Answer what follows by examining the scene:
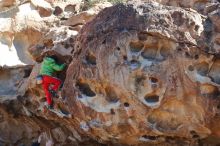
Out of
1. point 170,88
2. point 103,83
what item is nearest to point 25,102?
point 103,83

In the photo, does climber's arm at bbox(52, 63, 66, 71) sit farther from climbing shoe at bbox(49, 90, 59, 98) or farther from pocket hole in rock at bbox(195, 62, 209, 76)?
pocket hole in rock at bbox(195, 62, 209, 76)

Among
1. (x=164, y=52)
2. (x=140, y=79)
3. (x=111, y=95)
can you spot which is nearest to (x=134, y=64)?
(x=140, y=79)

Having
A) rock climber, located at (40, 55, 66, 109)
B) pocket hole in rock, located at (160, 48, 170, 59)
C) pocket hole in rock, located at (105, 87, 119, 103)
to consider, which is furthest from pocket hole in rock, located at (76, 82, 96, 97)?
pocket hole in rock, located at (160, 48, 170, 59)

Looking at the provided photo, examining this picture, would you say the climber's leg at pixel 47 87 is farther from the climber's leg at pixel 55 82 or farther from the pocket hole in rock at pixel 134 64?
the pocket hole in rock at pixel 134 64

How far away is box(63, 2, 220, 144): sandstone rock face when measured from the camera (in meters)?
8.38

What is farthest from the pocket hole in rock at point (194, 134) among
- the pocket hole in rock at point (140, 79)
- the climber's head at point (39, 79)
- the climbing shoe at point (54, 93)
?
the climber's head at point (39, 79)

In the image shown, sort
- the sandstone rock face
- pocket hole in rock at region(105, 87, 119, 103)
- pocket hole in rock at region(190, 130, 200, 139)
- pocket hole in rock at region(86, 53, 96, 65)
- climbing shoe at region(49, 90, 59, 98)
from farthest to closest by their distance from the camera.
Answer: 1. climbing shoe at region(49, 90, 59, 98)
2. pocket hole in rock at region(86, 53, 96, 65)
3. pocket hole in rock at region(105, 87, 119, 103)
4. pocket hole in rock at region(190, 130, 200, 139)
5. the sandstone rock face

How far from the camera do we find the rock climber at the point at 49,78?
9680 mm

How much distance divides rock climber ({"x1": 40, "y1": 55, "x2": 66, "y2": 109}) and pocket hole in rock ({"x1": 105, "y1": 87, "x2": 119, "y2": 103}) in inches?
46.8

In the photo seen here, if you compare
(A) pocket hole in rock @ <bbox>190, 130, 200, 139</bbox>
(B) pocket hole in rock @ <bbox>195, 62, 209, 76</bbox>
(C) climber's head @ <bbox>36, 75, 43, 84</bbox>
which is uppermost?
(B) pocket hole in rock @ <bbox>195, 62, 209, 76</bbox>

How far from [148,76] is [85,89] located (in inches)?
51.4

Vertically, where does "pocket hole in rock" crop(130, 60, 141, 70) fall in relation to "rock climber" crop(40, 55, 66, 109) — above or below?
above

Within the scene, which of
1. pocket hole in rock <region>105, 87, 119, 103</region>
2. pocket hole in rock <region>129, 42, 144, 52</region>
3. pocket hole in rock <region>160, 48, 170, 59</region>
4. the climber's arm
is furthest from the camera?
the climber's arm

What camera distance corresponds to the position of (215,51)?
8.32 metres
